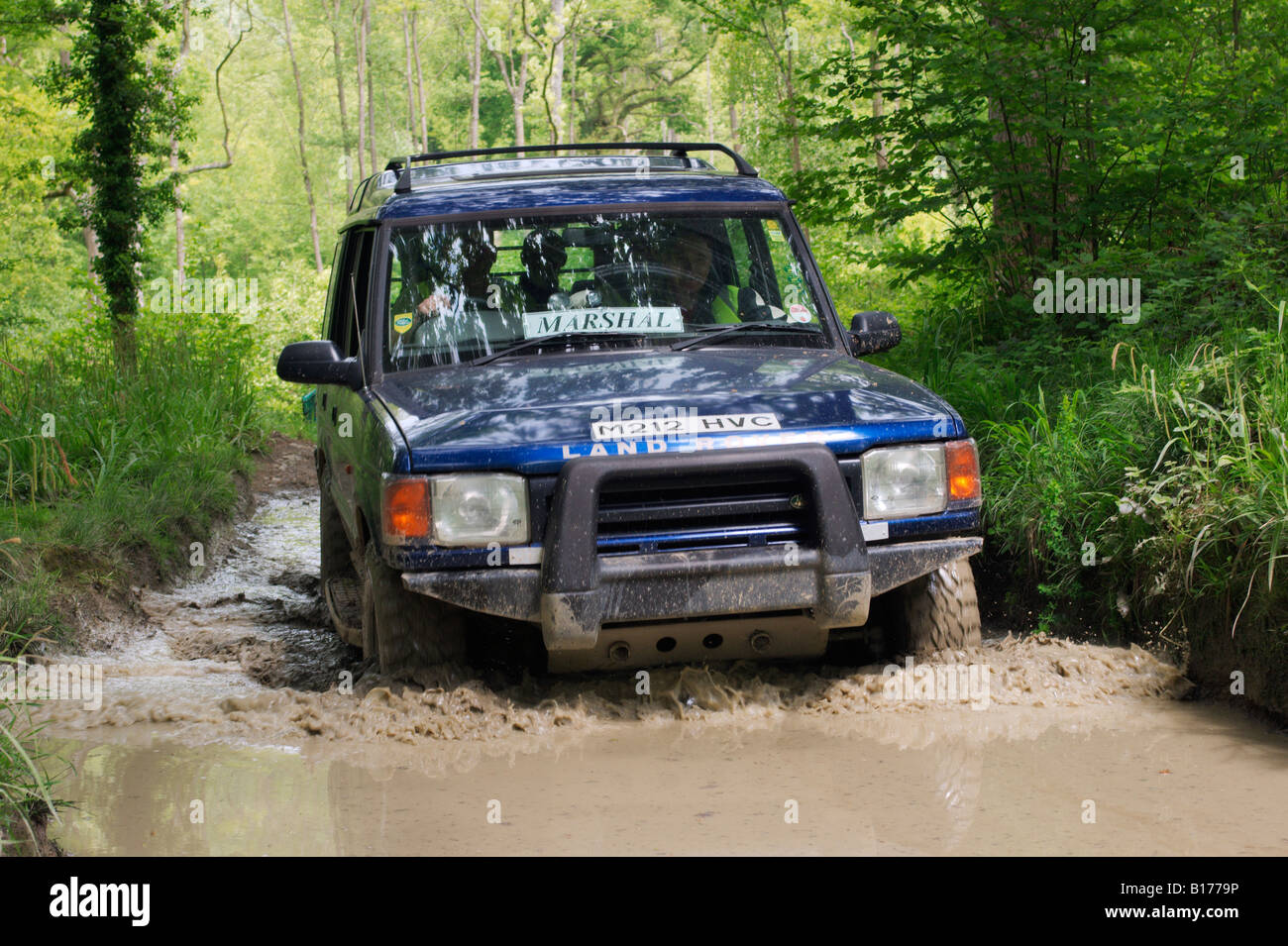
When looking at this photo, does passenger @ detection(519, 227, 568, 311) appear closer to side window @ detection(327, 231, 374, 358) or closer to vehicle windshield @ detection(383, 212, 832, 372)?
vehicle windshield @ detection(383, 212, 832, 372)

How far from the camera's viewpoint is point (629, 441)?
3.91 metres

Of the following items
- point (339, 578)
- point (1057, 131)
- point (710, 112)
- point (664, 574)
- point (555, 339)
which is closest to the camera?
point (664, 574)

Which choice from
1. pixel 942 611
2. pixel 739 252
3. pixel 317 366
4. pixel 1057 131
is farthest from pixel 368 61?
pixel 942 611

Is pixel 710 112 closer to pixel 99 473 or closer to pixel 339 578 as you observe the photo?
pixel 99 473

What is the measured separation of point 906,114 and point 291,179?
5158 cm

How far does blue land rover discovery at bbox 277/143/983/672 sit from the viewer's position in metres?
3.91

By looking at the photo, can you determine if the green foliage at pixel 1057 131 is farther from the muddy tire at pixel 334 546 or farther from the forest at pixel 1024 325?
the muddy tire at pixel 334 546

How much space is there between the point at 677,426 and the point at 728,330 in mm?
982

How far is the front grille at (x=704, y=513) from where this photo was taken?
396 centimetres

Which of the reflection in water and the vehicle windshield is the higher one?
the vehicle windshield

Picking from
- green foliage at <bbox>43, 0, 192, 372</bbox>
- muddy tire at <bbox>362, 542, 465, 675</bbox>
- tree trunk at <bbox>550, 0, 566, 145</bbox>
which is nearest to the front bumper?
muddy tire at <bbox>362, 542, 465, 675</bbox>

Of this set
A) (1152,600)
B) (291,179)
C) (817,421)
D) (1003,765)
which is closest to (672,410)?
(817,421)

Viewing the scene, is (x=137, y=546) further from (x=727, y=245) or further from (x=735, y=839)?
(x=735, y=839)

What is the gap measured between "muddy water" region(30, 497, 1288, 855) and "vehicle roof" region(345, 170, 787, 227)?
184cm
